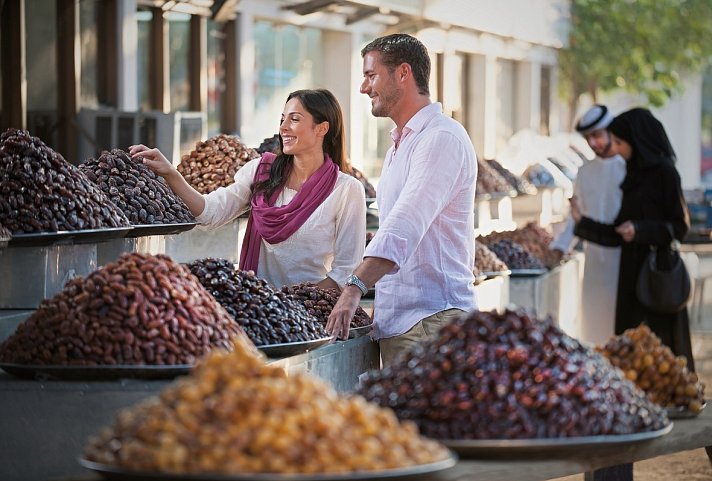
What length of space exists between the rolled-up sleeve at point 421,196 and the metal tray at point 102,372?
902mm

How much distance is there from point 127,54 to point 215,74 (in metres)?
2.19

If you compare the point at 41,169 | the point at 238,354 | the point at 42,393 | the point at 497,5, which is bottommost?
the point at 42,393

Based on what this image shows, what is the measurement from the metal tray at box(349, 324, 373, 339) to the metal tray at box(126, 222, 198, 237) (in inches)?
32.9

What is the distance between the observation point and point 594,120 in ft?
Answer: 26.8

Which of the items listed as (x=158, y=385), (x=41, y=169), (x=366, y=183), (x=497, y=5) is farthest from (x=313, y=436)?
(x=497, y=5)

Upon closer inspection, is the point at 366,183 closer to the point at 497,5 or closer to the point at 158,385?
the point at 158,385

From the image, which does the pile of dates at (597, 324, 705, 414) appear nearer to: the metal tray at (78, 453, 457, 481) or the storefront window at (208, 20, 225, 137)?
the metal tray at (78, 453, 457, 481)

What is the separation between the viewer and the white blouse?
211 inches

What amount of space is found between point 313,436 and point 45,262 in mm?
2136

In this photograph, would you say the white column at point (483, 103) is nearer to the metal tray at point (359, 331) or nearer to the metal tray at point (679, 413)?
the metal tray at point (359, 331)

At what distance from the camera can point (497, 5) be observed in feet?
67.2

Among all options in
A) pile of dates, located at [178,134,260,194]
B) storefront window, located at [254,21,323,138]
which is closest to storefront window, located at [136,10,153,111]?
storefront window, located at [254,21,323,138]

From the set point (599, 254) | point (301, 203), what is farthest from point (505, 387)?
point (599, 254)

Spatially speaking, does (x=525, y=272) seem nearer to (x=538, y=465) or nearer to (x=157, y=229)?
(x=157, y=229)
